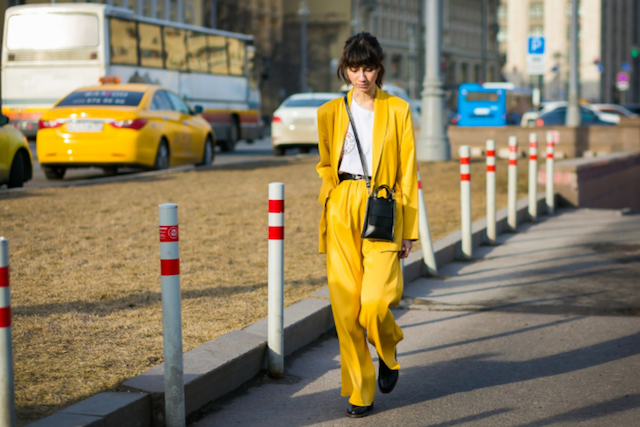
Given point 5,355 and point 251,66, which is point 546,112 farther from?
point 5,355

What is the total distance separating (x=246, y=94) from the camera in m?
30.9

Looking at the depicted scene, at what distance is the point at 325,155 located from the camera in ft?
14.4

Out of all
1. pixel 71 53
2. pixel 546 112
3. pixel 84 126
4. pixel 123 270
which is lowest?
pixel 123 270

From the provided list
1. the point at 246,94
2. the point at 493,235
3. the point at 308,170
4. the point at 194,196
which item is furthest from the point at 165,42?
the point at 493,235

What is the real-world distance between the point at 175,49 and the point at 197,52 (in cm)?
138

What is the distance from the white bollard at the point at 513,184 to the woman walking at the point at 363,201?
20.9 ft

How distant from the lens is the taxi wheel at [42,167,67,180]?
16.2 m

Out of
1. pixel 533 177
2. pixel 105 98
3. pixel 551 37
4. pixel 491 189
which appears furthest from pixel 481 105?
pixel 551 37

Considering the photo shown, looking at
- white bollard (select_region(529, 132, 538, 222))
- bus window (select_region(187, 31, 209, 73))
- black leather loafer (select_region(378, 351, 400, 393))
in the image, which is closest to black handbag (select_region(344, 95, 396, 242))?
black leather loafer (select_region(378, 351, 400, 393))

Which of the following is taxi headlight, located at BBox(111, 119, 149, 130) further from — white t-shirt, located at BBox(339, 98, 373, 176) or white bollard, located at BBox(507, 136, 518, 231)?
white t-shirt, located at BBox(339, 98, 373, 176)

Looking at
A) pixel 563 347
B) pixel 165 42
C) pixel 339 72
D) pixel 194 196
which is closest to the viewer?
pixel 339 72

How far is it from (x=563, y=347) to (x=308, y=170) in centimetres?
1196

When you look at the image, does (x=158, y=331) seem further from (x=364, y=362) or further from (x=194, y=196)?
(x=194, y=196)

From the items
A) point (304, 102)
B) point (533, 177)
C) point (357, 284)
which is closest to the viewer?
point (357, 284)
